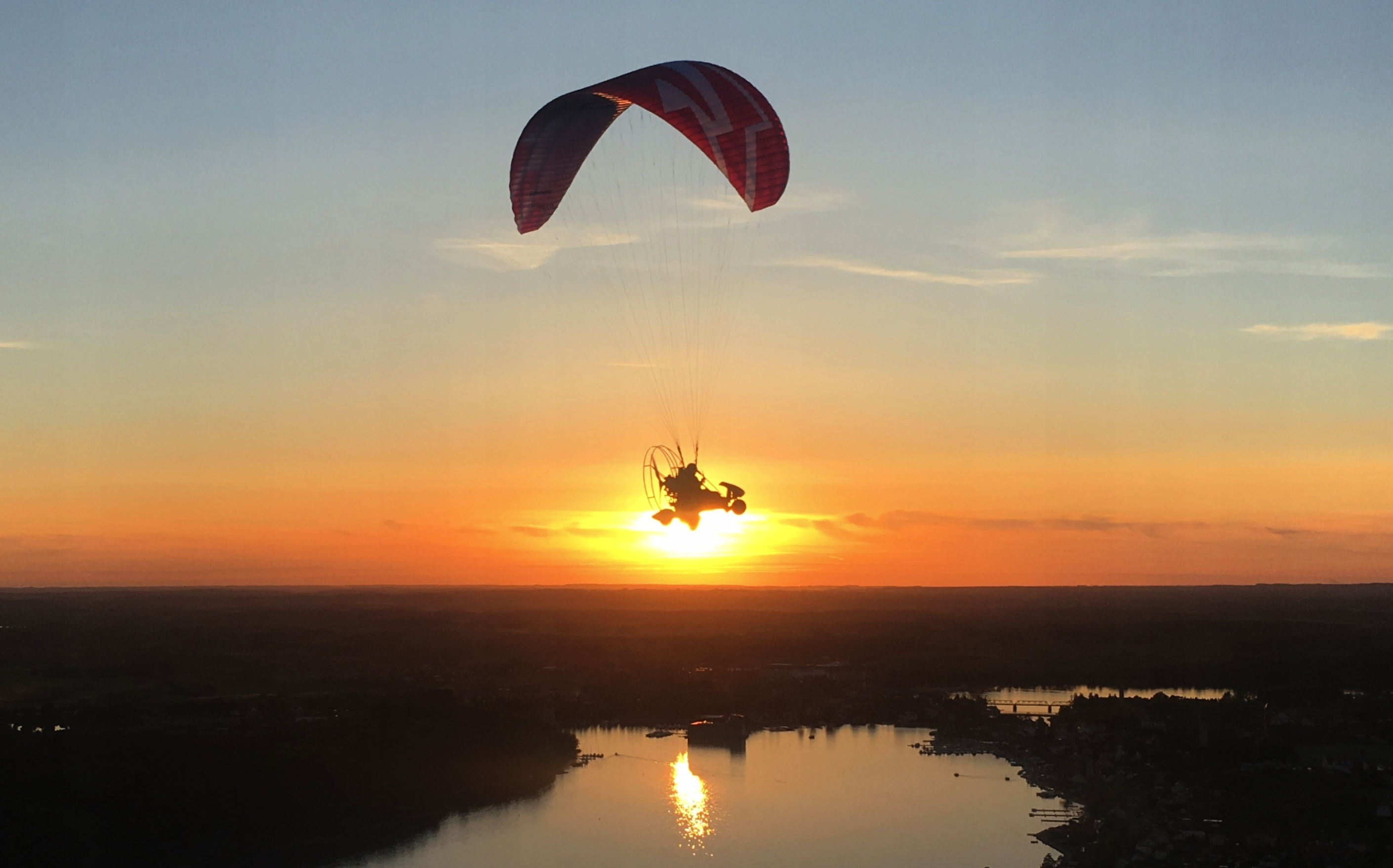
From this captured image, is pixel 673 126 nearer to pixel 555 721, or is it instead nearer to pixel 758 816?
pixel 758 816

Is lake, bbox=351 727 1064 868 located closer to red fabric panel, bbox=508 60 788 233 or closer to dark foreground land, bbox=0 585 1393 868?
dark foreground land, bbox=0 585 1393 868

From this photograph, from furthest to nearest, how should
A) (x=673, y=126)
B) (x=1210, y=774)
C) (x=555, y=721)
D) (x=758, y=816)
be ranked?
1. (x=555, y=721)
2. (x=1210, y=774)
3. (x=758, y=816)
4. (x=673, y=126)

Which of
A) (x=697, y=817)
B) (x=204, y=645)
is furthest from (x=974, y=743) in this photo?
(x=204, y=645)

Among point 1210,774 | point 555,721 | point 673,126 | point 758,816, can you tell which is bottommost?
point 758,816

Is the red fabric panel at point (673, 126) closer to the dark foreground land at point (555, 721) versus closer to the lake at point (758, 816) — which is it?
the dark foreground land at point (555, 721)

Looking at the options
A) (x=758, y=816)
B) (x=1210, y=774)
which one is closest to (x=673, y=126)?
(x=758, y=816)

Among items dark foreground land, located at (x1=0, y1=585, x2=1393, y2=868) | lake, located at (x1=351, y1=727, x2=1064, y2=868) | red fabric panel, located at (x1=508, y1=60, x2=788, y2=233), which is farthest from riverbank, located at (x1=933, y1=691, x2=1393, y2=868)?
red fabric panel, located at (x1=508, y1=60, x2=788, y2=233)

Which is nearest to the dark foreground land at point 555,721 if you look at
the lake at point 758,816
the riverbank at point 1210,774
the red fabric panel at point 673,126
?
the riverbank at point 1210,774
